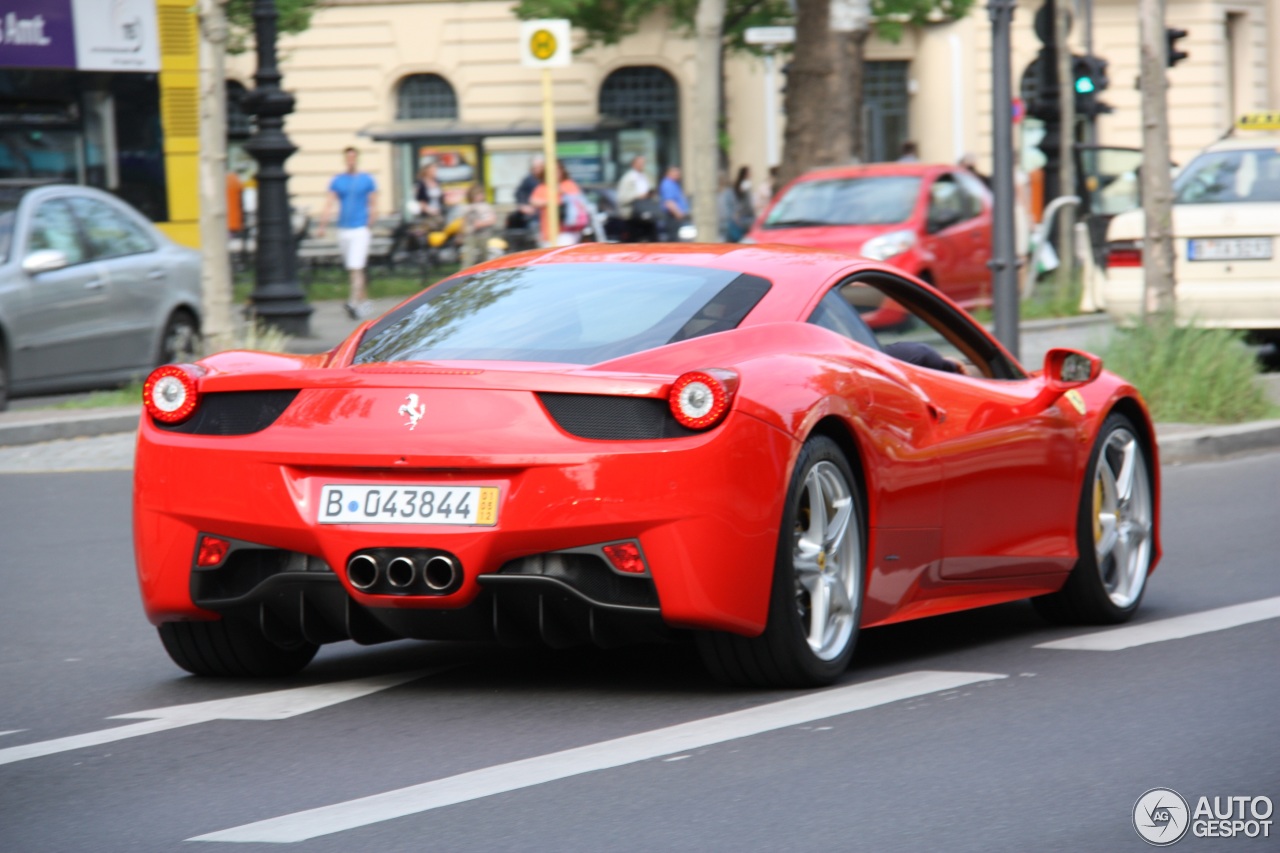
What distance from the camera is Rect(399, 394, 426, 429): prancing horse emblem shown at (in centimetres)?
552

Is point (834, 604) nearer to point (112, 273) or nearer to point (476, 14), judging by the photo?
point (112, 273)

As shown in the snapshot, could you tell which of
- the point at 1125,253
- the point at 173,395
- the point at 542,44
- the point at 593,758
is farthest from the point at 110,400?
the point at 593,758

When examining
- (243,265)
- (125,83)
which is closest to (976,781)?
(125,83)

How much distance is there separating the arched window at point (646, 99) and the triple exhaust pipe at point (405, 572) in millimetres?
41695

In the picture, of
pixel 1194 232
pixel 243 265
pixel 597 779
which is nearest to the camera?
pixel 597 779

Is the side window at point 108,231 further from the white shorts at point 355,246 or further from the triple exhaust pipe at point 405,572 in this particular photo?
the triple exhaust pipe at point 405,572

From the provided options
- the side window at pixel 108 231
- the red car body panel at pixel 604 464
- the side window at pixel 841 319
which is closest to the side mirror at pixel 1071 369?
the red car body panel at pixel 604 464

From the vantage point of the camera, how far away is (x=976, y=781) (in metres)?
4.83

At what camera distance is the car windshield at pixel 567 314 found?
589cm

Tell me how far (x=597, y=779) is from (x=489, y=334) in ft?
5.30

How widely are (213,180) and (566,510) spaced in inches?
452

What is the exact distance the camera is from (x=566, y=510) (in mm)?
5391

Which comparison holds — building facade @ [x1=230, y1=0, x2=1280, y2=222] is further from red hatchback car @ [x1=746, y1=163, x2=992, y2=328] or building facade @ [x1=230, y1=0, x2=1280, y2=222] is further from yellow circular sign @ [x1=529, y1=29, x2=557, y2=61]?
yellow circular sign @ [x1=529, y1=29, x2=557, y2=61]

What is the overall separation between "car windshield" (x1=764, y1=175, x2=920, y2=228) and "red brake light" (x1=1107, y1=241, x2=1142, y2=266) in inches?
131
